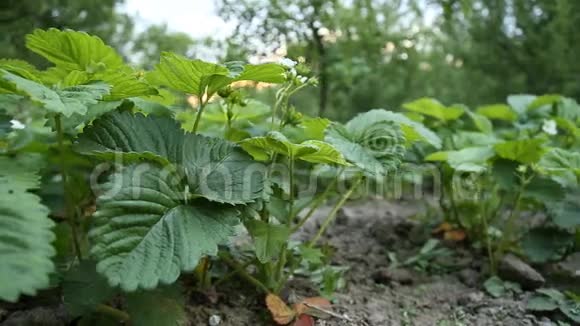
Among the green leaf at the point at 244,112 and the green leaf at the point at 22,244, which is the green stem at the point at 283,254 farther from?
the green leaf at the point at 22,244

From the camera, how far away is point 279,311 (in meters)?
0.91

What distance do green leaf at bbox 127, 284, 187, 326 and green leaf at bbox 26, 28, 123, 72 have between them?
35cm

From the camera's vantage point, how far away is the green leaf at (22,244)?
21.8 inches

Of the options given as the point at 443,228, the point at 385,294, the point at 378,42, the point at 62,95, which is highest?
the point at 378,42

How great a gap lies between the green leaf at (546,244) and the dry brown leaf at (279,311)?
23.1 inches

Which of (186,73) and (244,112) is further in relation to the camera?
(244,112)

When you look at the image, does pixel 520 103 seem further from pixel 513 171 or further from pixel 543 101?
pixel 513 171

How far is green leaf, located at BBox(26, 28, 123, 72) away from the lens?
0.86 m

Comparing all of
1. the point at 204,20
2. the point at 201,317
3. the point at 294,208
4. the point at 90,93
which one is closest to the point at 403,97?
the point at 204,20

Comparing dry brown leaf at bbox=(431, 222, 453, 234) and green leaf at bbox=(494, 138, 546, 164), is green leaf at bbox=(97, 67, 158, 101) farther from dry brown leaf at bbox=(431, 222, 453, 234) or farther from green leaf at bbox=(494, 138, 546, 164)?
dry brown leaf at bbox=(431, 222, 453, 234)

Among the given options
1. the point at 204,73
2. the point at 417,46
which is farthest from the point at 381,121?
the point at 417,46

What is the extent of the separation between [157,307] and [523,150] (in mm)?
782

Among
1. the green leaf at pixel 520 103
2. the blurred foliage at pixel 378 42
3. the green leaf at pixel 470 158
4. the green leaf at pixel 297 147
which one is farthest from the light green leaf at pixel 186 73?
the green leaf at pixel 520 103

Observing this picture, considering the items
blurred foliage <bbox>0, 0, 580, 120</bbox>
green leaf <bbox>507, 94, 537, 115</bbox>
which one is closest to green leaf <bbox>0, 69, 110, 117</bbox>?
blurred foliage <bbox>0, 0, 580, 120</bbox>
